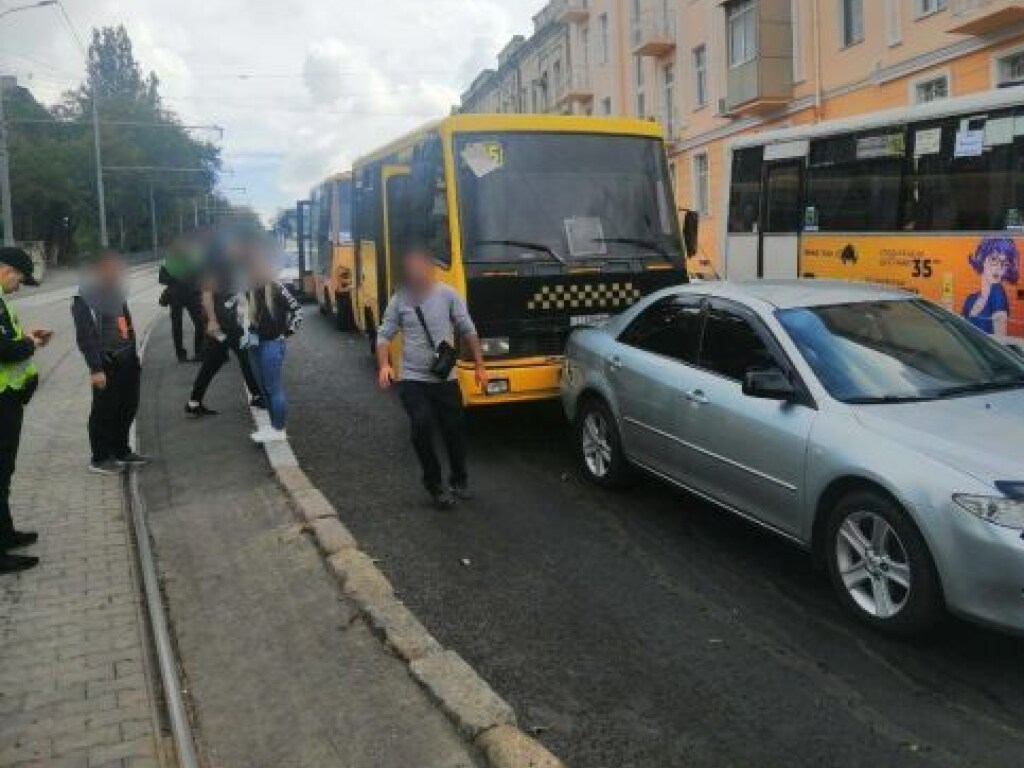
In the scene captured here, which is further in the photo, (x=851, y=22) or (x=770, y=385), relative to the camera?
(x=851, y=22)

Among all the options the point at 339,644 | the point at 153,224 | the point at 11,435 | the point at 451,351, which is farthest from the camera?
the point at 153,224

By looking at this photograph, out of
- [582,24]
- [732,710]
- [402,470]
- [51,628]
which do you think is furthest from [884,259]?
[582,24]

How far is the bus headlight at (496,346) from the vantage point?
8203 millimetres

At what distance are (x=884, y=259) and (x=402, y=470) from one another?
608cm

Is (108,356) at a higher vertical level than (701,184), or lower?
lower

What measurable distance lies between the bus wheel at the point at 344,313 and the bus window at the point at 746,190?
7.13 meters

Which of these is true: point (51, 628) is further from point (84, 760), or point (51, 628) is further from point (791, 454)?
point (791, 454)

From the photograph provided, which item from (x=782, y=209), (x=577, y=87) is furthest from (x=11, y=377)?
(x=577, y=87)

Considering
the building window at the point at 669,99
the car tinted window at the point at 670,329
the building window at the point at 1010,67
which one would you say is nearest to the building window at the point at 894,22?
the building window at the point at 1010,67

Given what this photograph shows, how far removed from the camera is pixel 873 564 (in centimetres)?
466

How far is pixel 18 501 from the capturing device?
7020 mm

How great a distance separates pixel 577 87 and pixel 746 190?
112ft

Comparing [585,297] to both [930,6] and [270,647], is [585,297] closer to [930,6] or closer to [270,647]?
[270,647]

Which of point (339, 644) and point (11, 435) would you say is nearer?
point (339, 644)
